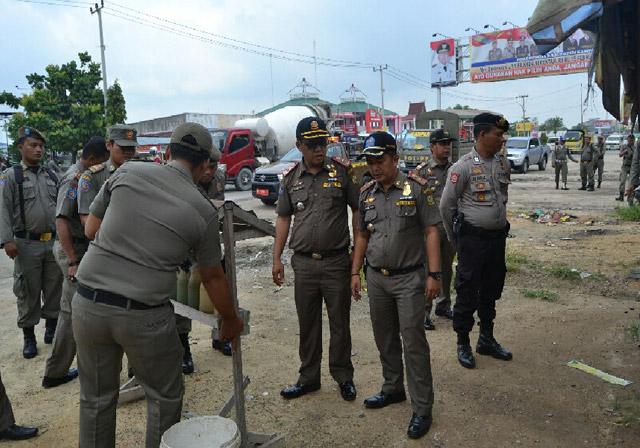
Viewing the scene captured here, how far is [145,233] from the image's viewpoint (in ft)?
7.46

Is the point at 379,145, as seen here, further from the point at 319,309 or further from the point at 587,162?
the point at 587,162

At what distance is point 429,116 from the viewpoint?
2939 cm

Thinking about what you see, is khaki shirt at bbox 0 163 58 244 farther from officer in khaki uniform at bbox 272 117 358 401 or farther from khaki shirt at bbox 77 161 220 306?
khaki shirt at bbox 77 161 220 306

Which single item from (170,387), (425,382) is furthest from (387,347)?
(170,387)

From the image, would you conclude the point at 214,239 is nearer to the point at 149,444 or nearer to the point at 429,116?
the point at 149,444

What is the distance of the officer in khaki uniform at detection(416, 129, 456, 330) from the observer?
5.09 m

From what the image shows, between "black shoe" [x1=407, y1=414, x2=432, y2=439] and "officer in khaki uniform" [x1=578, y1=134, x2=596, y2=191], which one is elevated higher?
"officer in khaki uniform" [x1=578, y1=134, x2=596, y2=191]

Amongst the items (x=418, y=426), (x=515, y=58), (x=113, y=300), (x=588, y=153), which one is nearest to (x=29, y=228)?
(x=113, y=300)

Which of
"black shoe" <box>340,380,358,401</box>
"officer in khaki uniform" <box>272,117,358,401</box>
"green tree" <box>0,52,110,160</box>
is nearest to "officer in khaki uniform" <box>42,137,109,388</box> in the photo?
"officer in khaki uniform" <box>272,117,358,401</box>

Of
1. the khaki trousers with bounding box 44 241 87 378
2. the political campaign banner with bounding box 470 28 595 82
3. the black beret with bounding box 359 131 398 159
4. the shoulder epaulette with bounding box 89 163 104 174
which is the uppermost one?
the political campaign banner with bounding box 470 28 595 82

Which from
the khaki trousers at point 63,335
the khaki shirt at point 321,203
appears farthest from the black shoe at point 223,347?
the khaki shirt at point 321,203

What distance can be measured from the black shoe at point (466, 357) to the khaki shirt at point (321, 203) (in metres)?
1.42

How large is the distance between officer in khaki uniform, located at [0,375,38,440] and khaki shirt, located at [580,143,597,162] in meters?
17.0

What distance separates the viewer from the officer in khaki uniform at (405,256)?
3.28 m
